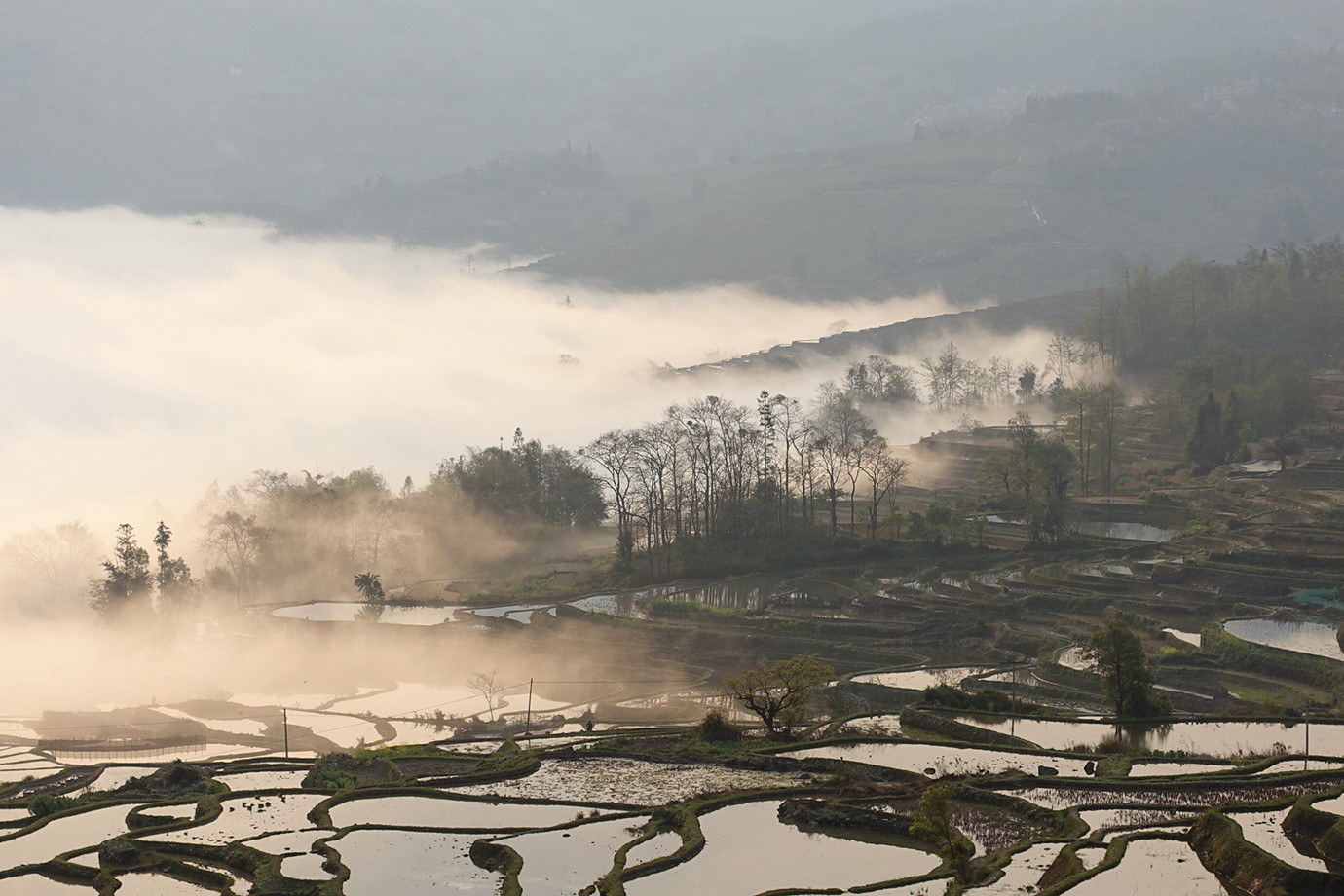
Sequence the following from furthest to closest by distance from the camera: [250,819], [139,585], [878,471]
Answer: [878,471], [139,585], [250,819]

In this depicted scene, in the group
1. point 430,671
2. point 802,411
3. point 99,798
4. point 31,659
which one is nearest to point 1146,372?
point 802,411

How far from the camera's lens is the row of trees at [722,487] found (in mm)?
83688

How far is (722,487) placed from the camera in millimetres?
88375

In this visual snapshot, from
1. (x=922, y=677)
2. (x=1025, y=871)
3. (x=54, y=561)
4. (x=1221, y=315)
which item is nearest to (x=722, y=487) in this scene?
(x=922, y=677)

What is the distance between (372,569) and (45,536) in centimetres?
2596

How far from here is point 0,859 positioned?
35969 millimetres

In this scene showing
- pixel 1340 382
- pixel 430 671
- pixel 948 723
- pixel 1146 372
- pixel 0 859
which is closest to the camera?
pixel 0 859

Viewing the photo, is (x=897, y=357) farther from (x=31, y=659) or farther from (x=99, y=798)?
(x=99, y=798)

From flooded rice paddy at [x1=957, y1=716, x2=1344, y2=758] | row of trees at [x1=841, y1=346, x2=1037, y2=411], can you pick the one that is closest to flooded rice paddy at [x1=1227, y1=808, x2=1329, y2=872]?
flooded rice paddy at [x1=957, y1=716, x2=1344, y2=758]

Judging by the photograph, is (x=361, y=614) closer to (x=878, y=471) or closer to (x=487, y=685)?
(x=487, y=685)

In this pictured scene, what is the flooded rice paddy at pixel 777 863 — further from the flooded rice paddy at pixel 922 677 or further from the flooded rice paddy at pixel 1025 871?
the flooded rice paddy at pixel 922 677

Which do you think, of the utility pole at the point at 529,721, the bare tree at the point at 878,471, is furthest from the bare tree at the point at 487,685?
the bare tree at the point at 878,471

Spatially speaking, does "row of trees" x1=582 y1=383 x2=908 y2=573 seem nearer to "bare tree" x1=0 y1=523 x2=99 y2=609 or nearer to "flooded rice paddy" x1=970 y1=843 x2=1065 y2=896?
"bare tree" x1=0 y1=523 x2=99 y2=609

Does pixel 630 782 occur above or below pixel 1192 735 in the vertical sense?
below
